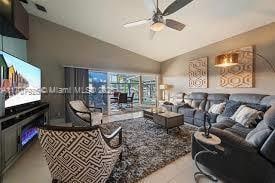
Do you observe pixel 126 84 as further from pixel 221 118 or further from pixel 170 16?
pixel 221 118

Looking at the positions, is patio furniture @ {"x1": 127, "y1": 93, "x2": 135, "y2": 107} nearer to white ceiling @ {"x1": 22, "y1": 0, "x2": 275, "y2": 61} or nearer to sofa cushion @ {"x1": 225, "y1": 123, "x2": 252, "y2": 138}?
white ceiling @ {"x1": 22, "y1": 0, "x2": 275, "y2": 61}

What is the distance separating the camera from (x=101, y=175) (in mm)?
1723

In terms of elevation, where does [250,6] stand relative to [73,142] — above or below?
above

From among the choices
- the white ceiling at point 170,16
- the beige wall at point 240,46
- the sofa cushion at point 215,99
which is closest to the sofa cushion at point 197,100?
the sofa cushion at point 215,99

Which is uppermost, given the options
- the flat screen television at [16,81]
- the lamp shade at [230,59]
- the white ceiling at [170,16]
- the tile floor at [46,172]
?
the white ceiling at [170,16]

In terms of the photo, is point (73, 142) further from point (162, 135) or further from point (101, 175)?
point (162, 135)

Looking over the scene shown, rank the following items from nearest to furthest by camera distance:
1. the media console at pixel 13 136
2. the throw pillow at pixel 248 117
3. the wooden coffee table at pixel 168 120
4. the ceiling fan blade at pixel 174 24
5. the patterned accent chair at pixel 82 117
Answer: the media console at pixel 13 136, the throw pillow at pixel 248 117, the ceiling fan blade at pixel 174 24, the wooden coffee table at pixel 168 120, the patterned accent chair at pixel 82 117

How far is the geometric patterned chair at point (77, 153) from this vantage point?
1466mm

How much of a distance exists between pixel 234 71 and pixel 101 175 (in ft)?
15.0

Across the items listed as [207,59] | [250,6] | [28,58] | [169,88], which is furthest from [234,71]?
[28,58]

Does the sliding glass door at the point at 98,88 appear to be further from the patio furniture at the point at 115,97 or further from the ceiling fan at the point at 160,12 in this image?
the ceiling fan at the point at 160,12

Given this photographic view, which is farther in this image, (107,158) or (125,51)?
(125,51)

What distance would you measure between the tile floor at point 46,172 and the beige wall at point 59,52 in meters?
2.67

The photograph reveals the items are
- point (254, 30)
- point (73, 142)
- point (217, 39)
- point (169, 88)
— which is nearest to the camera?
point (73, 142)
